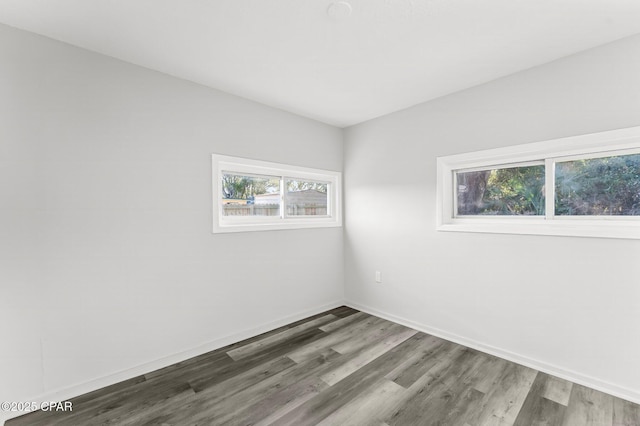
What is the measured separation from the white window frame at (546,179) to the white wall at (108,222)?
198 cm

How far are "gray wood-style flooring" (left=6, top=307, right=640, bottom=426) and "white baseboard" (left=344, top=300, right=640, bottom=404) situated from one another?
0.20 feet

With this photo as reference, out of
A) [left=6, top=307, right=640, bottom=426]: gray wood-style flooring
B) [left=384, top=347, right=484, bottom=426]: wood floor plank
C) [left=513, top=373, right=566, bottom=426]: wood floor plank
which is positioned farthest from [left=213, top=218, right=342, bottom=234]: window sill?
[left=513, top=373, right=566, bottom=426]: wood floor plank

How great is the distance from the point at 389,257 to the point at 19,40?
11.4 ft

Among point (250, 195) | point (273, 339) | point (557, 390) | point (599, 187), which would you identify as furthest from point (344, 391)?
point (599, 187)

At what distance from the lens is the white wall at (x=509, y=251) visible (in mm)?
1872

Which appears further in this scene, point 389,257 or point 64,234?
point 389,257

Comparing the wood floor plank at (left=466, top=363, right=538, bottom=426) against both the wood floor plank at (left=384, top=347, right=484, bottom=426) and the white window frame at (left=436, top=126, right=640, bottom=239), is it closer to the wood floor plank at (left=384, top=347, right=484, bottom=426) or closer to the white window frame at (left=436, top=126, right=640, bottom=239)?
the wood floor plank at (left=384, top=347, right=484, bottom=426)

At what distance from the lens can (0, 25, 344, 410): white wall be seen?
172cm

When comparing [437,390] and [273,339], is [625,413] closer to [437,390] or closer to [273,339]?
[437,390]

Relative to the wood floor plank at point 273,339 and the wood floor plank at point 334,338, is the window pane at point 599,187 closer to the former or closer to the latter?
the wood floor plank at point 334,338

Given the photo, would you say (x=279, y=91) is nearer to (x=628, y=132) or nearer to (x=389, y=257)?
(x=389, y=257)

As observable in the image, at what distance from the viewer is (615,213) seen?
6.53 ft

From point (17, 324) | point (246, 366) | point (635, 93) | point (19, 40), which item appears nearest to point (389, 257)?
point (246, 366)

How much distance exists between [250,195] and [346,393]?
2028mm
